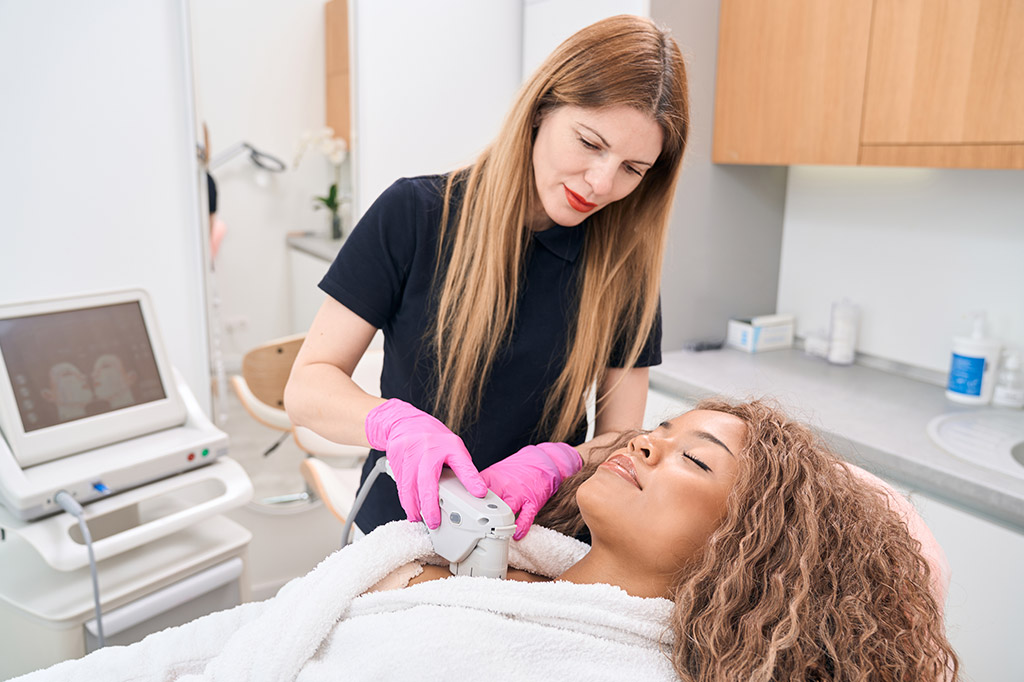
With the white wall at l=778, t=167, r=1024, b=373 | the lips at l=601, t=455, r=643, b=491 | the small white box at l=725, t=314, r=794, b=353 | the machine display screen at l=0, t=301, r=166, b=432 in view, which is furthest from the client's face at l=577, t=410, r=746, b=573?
the small white box at l=725, t=314, r=794, b=353

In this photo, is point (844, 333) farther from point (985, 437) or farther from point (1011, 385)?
point (985, 437)

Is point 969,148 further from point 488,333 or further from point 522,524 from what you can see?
point 522,524

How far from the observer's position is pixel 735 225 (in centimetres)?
263

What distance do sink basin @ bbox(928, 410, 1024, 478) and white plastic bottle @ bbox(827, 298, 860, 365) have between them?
496 millimetres

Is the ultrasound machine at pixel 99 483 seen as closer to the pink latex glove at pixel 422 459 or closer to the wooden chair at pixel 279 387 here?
the wooden chair at pixel 279 387

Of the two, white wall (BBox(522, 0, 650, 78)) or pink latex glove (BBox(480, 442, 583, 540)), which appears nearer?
pink latex glove (BBox(480, 442, 583, 540))

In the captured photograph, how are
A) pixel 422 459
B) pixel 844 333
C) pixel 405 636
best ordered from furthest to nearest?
pixel 844 333
pixel 422 459
pixel 405 636

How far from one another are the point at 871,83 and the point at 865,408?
33.6 inches

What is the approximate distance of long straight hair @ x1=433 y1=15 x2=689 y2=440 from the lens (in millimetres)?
1134

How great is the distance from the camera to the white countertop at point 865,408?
158cm

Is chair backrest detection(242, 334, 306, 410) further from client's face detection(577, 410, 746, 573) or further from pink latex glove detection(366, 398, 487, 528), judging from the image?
client's face detection(577, 410, 746, 573)

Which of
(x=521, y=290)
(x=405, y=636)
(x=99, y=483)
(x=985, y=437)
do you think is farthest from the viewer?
(x=985, y=437)

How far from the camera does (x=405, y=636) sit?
0.91 m

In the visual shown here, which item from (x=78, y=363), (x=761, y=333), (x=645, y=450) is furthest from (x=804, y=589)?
(x=761, y=333)
